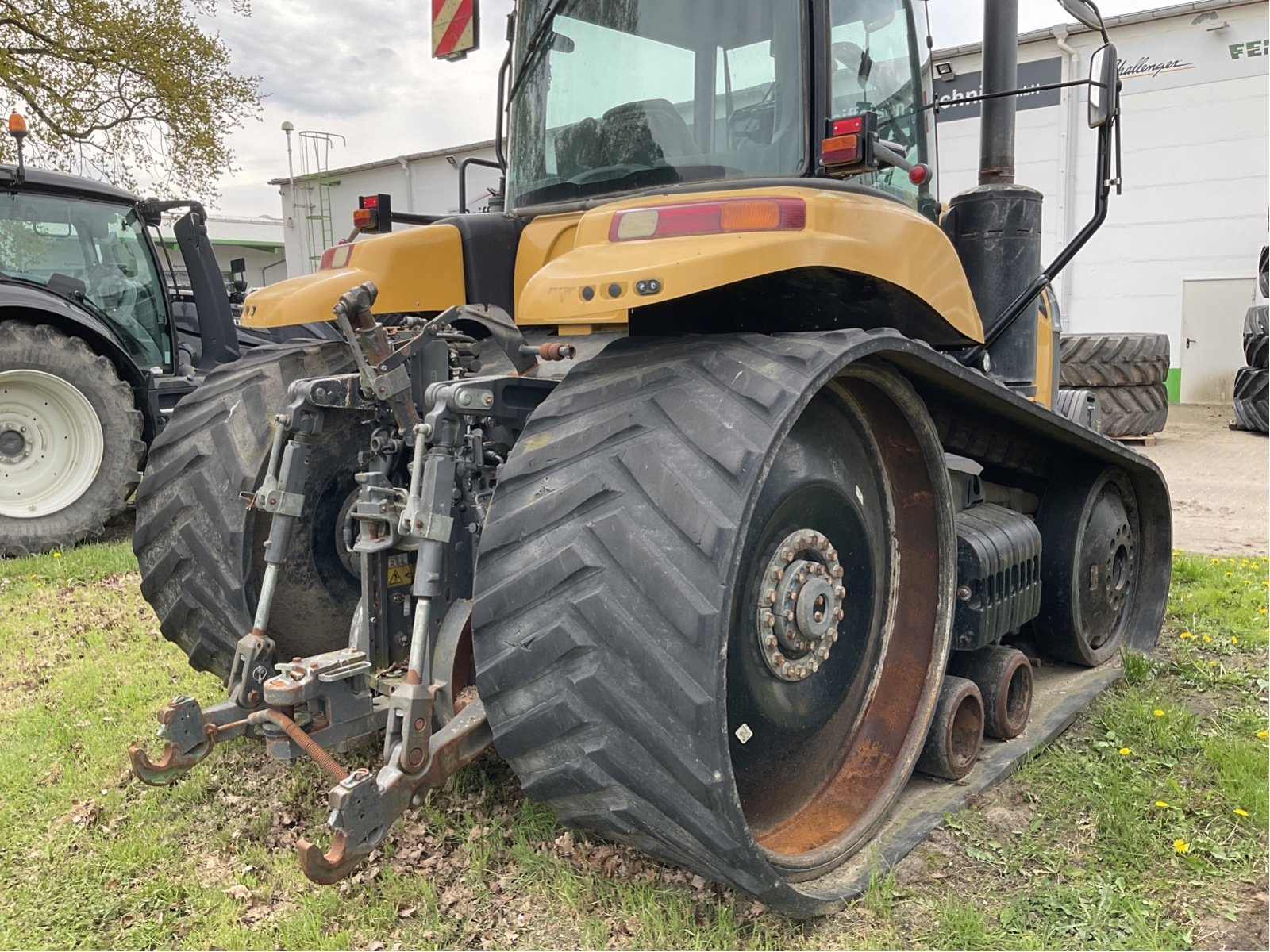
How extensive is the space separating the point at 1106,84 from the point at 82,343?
6.45m

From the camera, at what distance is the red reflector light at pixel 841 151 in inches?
93.7

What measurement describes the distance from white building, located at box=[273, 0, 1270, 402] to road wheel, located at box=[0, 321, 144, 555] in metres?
12.7

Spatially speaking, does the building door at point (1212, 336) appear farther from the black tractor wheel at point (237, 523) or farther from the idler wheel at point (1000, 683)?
the black tractor wheel at point (237, 523)

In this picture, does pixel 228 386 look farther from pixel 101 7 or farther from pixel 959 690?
pixel 101 7

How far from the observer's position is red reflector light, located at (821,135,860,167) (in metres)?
2.38

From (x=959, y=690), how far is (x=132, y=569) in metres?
5.10

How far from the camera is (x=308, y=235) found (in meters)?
29.2

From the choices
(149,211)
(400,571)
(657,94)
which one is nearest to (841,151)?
(657,94)

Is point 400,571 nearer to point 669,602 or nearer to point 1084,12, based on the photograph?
point 669,602

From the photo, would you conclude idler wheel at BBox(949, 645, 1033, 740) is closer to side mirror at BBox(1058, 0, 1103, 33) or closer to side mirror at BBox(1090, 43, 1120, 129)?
side mirror at BBox(1090, 43, 1120, 129)

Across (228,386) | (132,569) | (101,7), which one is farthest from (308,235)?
(228,386)

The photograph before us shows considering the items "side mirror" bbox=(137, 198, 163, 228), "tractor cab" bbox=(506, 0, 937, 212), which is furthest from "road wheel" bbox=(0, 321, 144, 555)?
"tractor cab" bbox=(506, 0, 937, 212)

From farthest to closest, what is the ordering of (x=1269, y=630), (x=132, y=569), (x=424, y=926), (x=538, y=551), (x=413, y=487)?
(x=132, y=569), (x=1269, y=630), (x=424, y=926), (x=413, y=487), (x=538, y=551)

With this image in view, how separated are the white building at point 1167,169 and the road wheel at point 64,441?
12697 millimetres
